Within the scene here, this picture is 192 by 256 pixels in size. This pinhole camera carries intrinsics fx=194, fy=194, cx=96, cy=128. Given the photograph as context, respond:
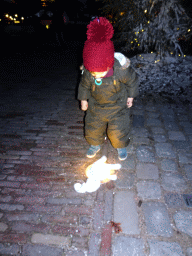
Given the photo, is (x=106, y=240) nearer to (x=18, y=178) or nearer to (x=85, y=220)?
(x=85, y=220)

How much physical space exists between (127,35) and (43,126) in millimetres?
5245

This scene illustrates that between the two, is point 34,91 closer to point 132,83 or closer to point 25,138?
point 25,138

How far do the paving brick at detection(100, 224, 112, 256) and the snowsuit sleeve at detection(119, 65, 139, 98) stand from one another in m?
1.56

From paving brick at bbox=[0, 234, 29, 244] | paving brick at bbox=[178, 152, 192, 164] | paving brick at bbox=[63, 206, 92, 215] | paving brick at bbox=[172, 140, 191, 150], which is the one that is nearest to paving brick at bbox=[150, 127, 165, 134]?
paving brick at bbox=[172, 140, 191, 150]

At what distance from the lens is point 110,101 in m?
2.41

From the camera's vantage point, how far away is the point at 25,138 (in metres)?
3.54

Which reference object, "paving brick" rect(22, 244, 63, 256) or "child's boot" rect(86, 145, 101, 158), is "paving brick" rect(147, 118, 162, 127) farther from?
"paving brick" rect(22, 244, 63, 256)

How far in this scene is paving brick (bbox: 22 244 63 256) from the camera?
6.04 feet

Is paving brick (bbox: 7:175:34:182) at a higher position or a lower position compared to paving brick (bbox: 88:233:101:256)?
lower

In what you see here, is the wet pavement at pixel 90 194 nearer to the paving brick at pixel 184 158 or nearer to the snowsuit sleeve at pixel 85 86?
the paving brick at pixel 184 158

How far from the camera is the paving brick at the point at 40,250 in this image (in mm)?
1841

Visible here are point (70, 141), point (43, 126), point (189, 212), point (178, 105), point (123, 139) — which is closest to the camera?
point (189, 212)

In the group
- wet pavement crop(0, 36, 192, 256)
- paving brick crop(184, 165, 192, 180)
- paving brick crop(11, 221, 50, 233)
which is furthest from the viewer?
paving brick crop(184, 165, 192, 180)

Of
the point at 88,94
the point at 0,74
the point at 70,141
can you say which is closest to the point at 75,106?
the point at 70,141
